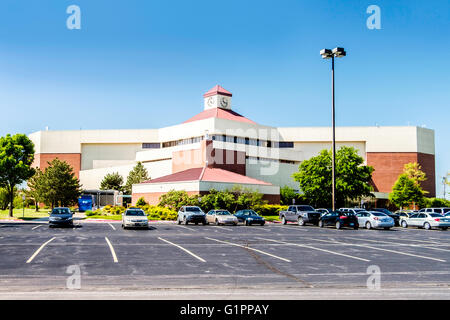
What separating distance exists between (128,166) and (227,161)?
2335cm

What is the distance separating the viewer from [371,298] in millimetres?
9258

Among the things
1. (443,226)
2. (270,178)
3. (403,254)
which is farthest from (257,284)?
(270,178)

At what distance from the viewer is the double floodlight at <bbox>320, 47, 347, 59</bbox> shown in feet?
117

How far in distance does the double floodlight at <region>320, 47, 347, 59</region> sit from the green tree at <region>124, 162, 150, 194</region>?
141 feet

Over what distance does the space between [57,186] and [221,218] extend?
4189 cm

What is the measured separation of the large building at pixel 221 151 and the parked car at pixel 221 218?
12.5 meters

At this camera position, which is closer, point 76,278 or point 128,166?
point 76,278

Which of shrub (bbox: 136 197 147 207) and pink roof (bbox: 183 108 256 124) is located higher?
pink roof (bbox: 183 108 256 124)

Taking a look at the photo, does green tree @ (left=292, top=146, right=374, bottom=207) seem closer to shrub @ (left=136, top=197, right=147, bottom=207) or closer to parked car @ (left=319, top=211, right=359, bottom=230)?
parked car @ (left=319, top=211, right=359, bottom=230)

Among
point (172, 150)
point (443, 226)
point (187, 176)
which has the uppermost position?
point (172, 150)

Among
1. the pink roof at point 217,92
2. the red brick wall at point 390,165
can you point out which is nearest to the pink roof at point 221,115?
the pink roof at point 217,92

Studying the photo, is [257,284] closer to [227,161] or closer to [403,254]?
[403,254]

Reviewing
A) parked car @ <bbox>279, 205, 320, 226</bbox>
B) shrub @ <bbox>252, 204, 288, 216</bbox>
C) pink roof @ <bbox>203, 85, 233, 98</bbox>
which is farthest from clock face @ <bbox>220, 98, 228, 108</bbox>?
parked car @ <bbox>279, 205, 320, 226</bbox>

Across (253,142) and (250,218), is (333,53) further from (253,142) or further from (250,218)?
(253,142)
